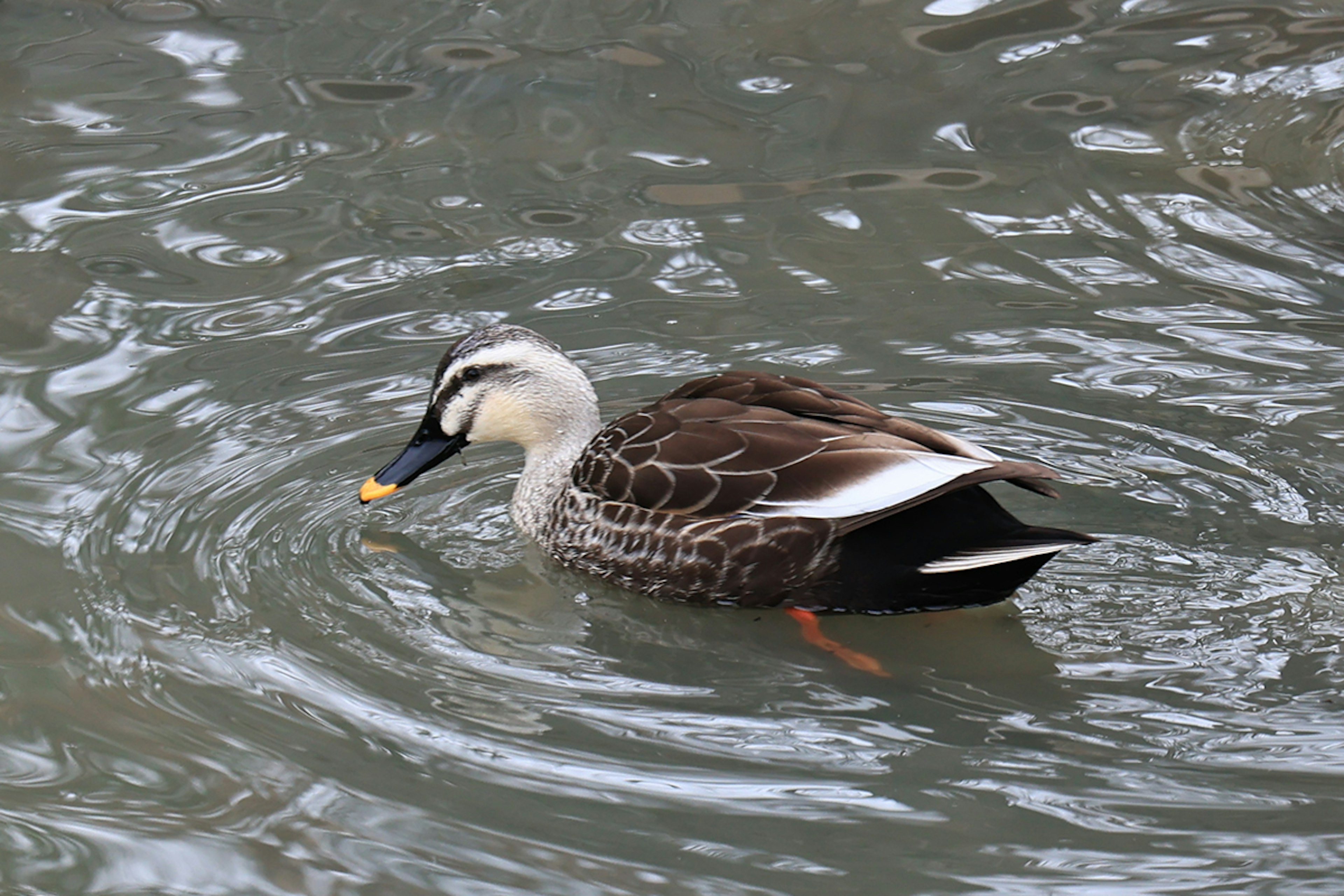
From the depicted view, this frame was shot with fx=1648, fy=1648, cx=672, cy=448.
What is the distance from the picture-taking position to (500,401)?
19.0 feet

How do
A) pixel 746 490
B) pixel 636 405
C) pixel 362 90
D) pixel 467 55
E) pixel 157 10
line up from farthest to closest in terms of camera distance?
pixel 157 10 → pixel 467 55 → pixel 362 90 → pixel 636 405 → pixel 746 490

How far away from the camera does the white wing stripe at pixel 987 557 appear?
4.59 m

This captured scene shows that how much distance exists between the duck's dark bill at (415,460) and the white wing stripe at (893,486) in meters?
1.40

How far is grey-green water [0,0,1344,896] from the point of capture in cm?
400

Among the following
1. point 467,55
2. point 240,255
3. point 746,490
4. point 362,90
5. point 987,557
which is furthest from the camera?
point 467,55

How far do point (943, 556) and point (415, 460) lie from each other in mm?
1920

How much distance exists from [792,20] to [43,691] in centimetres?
636

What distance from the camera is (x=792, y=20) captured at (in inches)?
377

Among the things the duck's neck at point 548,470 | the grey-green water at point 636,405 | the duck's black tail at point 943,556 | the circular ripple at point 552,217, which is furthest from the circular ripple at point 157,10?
the duck's black tail at point 943,556

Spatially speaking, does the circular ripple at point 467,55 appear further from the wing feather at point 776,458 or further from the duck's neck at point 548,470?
the wing feather at point 776,458

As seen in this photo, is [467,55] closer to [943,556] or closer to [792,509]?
[792,509]

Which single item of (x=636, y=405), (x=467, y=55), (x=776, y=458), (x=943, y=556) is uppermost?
(x=467, y=55)

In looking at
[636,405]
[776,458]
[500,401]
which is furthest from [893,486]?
[636,405]

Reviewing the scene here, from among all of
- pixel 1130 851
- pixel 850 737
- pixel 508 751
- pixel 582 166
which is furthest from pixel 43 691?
pixel 582 166
